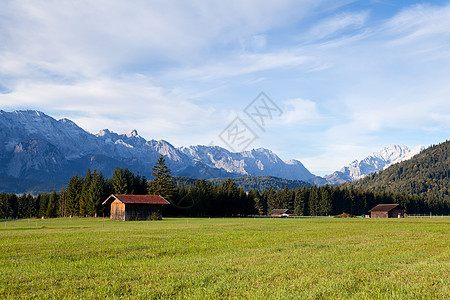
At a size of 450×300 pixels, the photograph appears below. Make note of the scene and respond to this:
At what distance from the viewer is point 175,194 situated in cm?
12038

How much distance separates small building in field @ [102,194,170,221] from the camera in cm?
8481

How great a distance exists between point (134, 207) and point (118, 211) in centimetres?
428

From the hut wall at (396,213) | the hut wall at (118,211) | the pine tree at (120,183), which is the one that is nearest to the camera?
the hut wall at (118,211)

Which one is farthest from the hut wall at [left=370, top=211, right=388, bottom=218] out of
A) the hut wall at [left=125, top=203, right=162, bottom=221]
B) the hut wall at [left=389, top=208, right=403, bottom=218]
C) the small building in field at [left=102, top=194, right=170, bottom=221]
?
the hut wall at [left=125, top=203, right=162, bottom=221]

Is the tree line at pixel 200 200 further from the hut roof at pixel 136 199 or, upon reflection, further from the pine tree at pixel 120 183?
the hut roof at pixel 136 199

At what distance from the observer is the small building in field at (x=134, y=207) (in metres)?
84.8

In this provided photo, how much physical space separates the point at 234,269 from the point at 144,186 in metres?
115

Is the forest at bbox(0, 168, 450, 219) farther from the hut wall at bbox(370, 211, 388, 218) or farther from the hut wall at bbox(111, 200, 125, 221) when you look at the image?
the hut wall at bbox(370, 211, 388, 218)

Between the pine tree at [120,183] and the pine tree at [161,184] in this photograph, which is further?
the pine tree at [120,183]

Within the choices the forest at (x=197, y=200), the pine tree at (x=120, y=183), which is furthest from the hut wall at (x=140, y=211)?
the pine tree at (x=120, y=183)

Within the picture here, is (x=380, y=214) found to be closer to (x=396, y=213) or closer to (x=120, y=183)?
(x=396, y=213)

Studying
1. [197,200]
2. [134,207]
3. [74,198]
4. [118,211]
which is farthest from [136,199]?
[74,198]

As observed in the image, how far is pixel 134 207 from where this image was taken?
85.9 m

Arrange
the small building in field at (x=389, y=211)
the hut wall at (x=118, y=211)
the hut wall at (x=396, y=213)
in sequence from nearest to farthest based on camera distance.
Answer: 1. the hut wall at (x=118, y=211)
2. the small building in field at (x=389, y=211)
3. the hut wall at (x=396, y=213)
